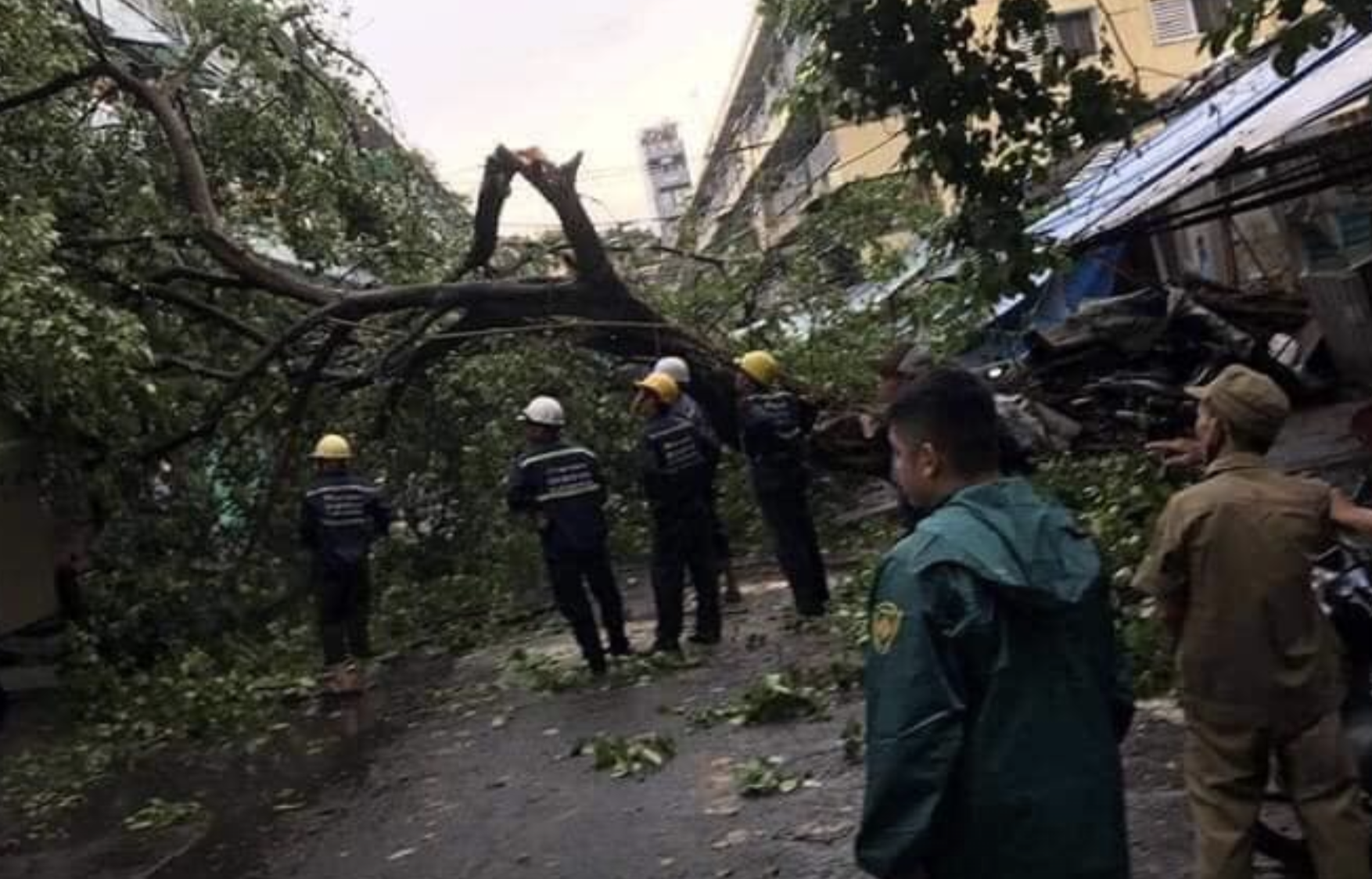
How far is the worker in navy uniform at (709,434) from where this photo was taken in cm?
895

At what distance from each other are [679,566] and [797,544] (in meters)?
0.75

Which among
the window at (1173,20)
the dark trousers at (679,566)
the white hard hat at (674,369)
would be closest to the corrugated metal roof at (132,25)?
the white hard hat at (674,369)

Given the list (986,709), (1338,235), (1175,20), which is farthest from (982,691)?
(1175,20)

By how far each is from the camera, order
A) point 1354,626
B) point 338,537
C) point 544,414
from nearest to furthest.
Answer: point 1354,626 < point 544,414 < point 338,537

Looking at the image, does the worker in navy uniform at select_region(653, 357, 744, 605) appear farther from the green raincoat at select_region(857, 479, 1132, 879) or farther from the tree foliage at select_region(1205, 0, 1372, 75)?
the green raincoat at select_region(857, 479, 1132, 879)

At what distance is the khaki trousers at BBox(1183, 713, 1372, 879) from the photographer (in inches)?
139

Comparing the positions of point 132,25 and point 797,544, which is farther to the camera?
point 132,25

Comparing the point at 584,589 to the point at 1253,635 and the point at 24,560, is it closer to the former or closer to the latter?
the point at 24,560

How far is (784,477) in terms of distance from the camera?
896 cm

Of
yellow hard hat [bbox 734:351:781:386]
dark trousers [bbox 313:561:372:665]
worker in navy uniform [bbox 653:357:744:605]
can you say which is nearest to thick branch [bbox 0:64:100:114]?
dark trousers [bbox 313:561:372:665]

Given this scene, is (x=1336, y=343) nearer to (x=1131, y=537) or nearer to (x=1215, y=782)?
(x=1131, y=537)

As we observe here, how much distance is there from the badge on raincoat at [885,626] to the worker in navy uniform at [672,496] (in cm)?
639

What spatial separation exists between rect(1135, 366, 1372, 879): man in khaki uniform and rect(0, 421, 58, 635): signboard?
945cm

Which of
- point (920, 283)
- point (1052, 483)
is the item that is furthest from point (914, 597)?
point (920, 283)
